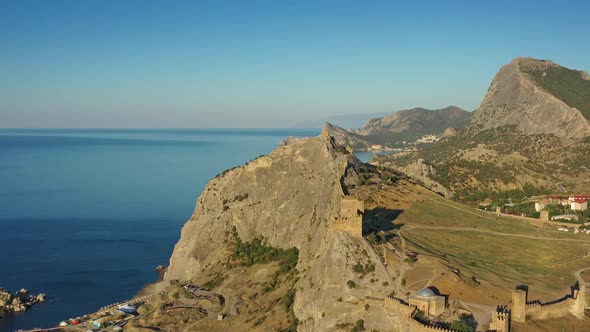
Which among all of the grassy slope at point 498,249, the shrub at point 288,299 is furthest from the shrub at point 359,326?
the shrub at point 288,299

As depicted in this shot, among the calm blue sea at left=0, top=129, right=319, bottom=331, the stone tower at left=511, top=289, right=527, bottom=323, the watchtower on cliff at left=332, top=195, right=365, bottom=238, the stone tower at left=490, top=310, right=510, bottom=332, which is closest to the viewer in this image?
the stone tower at left=490, top=310, right=510, bottom=332

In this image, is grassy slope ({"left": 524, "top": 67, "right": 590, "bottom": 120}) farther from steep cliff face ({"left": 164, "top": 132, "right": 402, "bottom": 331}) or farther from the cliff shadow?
the cliff shadow

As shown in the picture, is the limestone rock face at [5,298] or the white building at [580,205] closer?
the limestone rock face at [5,298]

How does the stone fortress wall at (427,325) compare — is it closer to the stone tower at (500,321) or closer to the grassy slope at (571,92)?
the stone tower at (500,321)

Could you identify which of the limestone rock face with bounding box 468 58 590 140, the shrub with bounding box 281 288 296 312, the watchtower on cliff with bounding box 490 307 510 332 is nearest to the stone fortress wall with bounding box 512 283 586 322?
the watchtower on cliff with bounding box 490 307 510 332

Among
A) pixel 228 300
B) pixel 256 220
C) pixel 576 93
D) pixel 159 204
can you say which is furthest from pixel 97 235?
pixel 576 93

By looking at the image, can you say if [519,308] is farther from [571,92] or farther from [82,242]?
[571,92]

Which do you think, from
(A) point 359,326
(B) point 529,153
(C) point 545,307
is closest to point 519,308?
(C) point 545,307

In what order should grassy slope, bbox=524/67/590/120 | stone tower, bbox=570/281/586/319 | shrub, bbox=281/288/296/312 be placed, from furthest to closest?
grassy slope, bbox=524/67/590/120, shrub, bbox=281/288/296/312, stone tower, bbox=570/281/586/319
